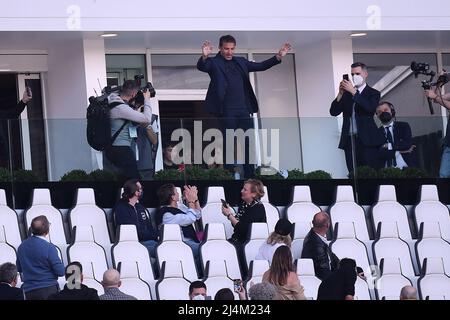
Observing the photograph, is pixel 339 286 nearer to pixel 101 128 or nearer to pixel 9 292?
pixel 9 292

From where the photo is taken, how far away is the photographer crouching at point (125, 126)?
76.3 ft

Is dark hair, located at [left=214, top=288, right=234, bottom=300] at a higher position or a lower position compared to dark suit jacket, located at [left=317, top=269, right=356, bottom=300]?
higher

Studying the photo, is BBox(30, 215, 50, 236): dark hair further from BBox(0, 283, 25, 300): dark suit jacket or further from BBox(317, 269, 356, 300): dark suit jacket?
BBox(317, 269, 356, 300): dark suit jacket

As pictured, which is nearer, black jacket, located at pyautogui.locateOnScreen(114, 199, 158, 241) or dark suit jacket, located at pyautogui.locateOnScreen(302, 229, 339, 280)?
dark suit jacket, located at pyautogui.locateOnScreen(302, 229, 339, 280)

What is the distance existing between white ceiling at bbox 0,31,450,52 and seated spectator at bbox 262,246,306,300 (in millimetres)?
8126

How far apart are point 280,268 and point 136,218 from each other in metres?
3.43

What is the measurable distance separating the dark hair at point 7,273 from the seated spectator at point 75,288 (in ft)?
2.07

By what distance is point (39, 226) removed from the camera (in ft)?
68.0

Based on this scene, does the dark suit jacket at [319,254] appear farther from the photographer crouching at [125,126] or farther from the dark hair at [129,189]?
the photographer crouching at [125,126]

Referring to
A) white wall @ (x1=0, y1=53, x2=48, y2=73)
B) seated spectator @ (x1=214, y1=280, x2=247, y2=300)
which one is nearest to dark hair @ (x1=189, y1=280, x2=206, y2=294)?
seated spectator @ (x1=214, y1=280, x2=247, y2=300)

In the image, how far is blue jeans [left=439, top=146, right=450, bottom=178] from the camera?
2505cm

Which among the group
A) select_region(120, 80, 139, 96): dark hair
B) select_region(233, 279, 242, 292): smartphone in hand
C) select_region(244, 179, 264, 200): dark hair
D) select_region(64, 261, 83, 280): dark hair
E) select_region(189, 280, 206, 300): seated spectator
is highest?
select_region(120, 80, 139, 96): dark hair

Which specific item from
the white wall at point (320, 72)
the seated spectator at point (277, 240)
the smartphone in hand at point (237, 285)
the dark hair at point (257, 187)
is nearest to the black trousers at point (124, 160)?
the dark hair at point (257, 187)
